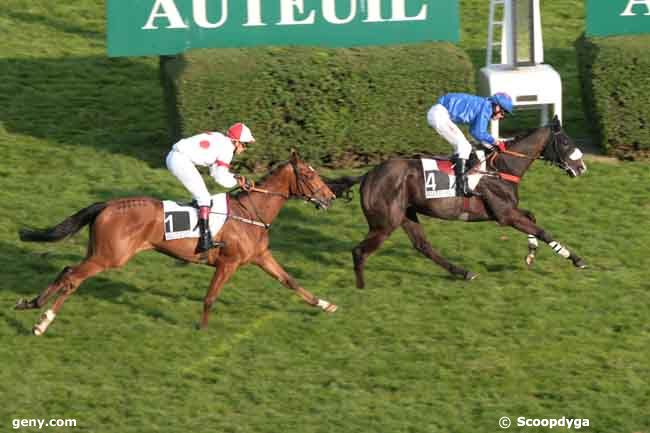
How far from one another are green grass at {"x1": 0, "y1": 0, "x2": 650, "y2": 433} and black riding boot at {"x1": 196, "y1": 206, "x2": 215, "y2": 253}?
0.76 metres

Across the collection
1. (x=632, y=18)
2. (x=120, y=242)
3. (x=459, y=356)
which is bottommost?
(x=459, y=356)

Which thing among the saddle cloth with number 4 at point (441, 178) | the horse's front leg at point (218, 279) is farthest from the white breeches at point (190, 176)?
the saddle cloth with number 4 at point (441, 178)

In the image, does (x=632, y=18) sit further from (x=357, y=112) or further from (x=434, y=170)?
(x=434, y=170)

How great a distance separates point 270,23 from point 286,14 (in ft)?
0.68

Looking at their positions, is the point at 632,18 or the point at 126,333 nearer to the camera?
the point at 126,333

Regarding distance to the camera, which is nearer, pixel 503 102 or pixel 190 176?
pixel 190 176

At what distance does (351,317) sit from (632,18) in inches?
245

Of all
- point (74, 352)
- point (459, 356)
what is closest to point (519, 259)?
point (459, 356)

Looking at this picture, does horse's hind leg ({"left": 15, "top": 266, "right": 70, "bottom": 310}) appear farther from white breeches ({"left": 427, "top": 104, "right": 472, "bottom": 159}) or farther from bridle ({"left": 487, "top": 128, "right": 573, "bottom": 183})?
bridle ({"left": 487, "top": 128, "right": 573, "bottom": 183})

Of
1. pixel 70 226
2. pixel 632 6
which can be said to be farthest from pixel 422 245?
pixel 632 6

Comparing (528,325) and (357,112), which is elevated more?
(357,112)

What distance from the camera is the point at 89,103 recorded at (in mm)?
17703

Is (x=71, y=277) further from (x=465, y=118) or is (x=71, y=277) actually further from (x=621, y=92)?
(x=621, y=92)

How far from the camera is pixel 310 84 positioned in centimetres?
1541
